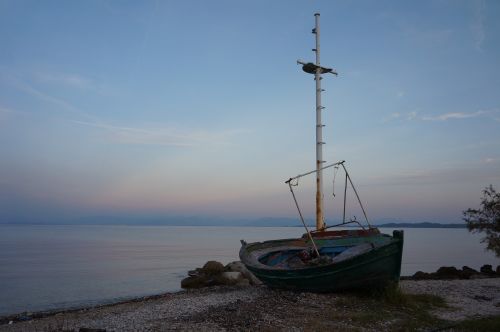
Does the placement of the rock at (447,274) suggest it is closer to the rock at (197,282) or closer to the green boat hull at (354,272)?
the green boat hull at (354,272)

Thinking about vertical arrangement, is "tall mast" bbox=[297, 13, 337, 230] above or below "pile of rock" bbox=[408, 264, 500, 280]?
above

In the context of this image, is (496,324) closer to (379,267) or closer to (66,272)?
(379,267)

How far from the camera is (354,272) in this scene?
1370 cm

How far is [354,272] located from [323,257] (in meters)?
1.17

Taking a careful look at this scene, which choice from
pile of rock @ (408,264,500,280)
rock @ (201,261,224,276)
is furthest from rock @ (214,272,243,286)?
pile of rock @ (408,264,500,280)

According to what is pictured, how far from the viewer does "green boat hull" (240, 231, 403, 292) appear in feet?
44.3

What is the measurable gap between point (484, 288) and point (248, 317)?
459 inches

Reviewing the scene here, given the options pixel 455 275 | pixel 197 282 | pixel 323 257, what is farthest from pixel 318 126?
pixel 455 275

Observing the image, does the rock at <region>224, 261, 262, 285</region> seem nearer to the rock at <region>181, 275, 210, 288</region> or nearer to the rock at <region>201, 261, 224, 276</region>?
the rock at <region>201, 261, 224, 276</region>

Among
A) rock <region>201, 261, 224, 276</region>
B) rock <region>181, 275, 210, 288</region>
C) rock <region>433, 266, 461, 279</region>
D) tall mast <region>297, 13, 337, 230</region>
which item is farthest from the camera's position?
rock <region>201, 261, 224, 276</region>

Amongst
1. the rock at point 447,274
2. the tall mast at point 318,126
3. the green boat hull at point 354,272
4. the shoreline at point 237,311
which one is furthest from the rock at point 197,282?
the rock at point 447,274

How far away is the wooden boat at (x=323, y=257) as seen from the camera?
13.6 meters

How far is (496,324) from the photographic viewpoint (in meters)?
10.2

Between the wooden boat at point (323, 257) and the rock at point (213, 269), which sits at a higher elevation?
the wooden boat at point (323, 257)
